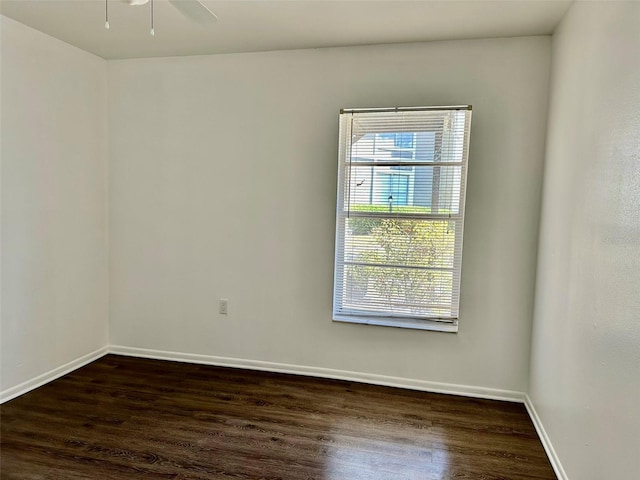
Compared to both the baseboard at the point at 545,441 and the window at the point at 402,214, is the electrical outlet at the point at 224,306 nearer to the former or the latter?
the window at the point at 402,214

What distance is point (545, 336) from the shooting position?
2.43 meters

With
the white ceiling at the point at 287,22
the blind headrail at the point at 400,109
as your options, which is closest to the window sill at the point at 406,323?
the blind headrail at the point at 400,109

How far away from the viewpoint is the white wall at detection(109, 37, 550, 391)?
2.76 m

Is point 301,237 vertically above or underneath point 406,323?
above

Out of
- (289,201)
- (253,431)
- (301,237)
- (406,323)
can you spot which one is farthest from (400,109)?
(253,431)

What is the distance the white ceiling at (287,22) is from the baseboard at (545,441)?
7.94 ft

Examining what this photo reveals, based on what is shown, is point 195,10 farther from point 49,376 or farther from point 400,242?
point 49,376

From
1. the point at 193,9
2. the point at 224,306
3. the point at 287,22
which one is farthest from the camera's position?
the point at 224,306

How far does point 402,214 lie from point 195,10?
5.97ft

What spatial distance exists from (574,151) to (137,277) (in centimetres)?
330

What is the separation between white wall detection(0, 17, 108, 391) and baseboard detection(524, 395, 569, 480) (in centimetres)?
335

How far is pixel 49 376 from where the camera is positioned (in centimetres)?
298

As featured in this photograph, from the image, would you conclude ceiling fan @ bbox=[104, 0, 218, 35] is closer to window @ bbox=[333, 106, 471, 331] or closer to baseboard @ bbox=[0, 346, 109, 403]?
window @ bbox=[333, 106, 471, 331]

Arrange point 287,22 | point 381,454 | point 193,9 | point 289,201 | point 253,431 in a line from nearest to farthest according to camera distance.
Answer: point 193,9 < point 381,454 < point 253,431 < point 287,22 < point 289,201
